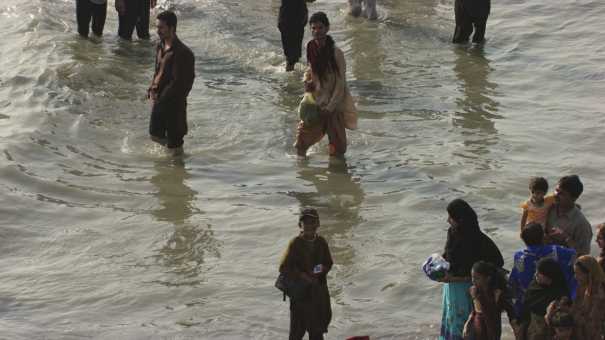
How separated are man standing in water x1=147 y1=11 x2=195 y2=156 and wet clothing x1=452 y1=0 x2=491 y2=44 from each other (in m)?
5.61

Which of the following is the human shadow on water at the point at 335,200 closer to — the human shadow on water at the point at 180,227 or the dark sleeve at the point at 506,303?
the human shadow on water at the point at 180,227

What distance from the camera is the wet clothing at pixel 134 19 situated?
52.3 ft

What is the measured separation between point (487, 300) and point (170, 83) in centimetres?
525

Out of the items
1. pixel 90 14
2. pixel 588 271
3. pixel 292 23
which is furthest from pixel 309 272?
pixel 90 14

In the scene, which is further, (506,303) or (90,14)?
(90,14)

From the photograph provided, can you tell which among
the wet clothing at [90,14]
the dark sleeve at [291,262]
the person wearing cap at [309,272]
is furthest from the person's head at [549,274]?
the wet clothing at [90,14]

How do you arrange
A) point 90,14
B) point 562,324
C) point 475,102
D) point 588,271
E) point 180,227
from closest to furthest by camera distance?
point 562,324
point 588,271
point 180,227
point 475,102
point 90,14

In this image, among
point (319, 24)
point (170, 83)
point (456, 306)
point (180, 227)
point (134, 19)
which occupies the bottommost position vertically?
point (180, 227)

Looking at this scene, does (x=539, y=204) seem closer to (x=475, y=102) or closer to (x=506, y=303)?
(x=506, y=303)

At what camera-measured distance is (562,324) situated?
245 inches

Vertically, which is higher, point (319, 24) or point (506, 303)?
point (319, 24)

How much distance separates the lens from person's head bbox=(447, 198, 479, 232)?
6.63 meters

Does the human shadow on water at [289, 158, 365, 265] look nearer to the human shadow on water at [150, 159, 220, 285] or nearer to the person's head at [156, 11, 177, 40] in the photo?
the human shadow on water at [150, 159, 220, 285]

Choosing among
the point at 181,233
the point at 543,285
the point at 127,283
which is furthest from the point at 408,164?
the point at 543,285
